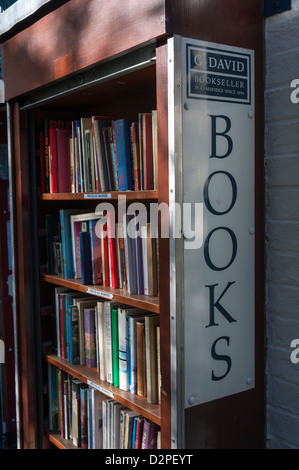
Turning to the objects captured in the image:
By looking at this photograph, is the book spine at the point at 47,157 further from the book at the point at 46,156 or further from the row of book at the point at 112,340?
the row of book at the point at 112,340

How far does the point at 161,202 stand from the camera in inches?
59.3

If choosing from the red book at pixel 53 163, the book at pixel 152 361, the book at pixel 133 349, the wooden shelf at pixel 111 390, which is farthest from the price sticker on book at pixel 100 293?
the red book at pixel 53 163

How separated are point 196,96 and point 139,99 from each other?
0.81 meters

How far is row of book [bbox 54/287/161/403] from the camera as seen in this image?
1.78m

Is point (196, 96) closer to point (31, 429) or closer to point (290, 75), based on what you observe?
point (290, 75)

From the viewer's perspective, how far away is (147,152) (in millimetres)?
1753

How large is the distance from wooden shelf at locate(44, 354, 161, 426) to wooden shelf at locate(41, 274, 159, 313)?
0.35 m

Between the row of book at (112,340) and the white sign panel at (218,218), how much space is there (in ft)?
0.86

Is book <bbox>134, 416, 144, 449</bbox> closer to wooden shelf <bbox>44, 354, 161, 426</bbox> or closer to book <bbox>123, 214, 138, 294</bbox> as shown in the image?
wooden shelf <bbox>44, 354, 161, 426</bbox>

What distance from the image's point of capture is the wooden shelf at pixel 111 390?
1701mm

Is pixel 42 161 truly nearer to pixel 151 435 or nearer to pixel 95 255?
pixel 95 255

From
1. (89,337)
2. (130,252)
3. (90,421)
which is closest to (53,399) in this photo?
(90,421)

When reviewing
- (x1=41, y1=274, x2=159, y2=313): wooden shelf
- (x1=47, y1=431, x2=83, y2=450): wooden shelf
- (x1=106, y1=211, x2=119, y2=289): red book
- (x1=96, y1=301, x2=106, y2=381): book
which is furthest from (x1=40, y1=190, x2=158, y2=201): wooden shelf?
(x1=47, y1=431, x2=83, y2=450): wooden shelf
